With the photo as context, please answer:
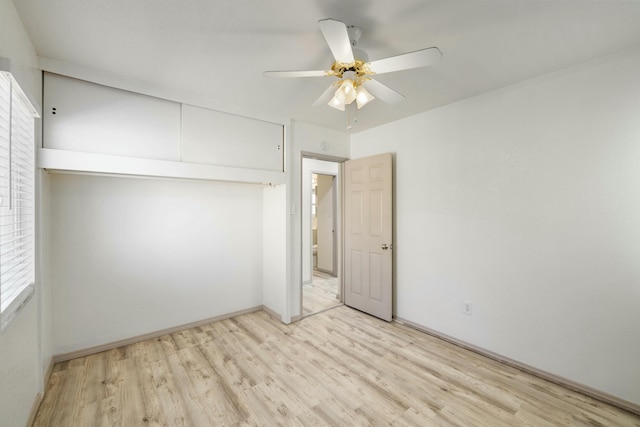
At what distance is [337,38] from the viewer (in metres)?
1.38

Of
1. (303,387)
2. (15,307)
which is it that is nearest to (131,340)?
(15,307)

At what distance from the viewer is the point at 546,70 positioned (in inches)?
84.6

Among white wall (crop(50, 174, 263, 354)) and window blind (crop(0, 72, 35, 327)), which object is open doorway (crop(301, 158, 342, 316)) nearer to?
white wall (crop(50, 174, 263, 354))

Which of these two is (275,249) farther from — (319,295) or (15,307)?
(15,307)

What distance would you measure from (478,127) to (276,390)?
2920 mm

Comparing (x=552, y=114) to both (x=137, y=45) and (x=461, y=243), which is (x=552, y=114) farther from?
(x=137, y=45)

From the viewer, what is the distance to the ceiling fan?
1.38 meters

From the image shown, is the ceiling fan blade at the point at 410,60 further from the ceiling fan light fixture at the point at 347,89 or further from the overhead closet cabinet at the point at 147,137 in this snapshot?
the overhead closet cabinet at the point at 147,137

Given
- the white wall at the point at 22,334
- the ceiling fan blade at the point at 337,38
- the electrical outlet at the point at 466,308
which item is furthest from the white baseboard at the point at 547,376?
the white wall at the point at 22,334

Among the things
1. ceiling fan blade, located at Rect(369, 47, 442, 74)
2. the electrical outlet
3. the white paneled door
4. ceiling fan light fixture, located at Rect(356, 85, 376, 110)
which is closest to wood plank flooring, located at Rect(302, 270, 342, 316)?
the white paneled door

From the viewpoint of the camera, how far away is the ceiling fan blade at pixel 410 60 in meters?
1.41

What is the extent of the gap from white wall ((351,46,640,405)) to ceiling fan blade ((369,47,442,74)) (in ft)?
4.73

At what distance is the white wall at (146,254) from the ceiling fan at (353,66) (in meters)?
1.92

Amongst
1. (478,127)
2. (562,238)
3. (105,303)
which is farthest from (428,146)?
(105,303)
